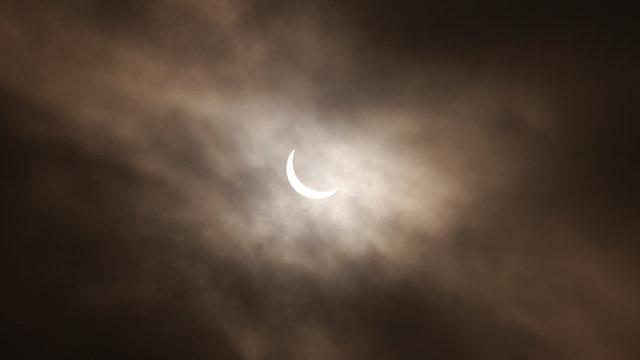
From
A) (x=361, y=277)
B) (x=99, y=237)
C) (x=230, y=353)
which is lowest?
(x=230, y=353)

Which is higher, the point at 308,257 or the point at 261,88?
the point at 261,88

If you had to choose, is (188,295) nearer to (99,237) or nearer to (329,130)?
(99,237)

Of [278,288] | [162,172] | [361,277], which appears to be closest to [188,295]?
[278,288]

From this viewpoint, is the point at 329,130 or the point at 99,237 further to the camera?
the point at 99,237

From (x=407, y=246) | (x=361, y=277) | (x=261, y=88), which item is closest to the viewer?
(x=261, y=88)

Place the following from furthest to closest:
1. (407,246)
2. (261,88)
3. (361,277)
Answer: (361,277) → (407,246) → (261,88)

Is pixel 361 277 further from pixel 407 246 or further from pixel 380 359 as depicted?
pixel 380 359
